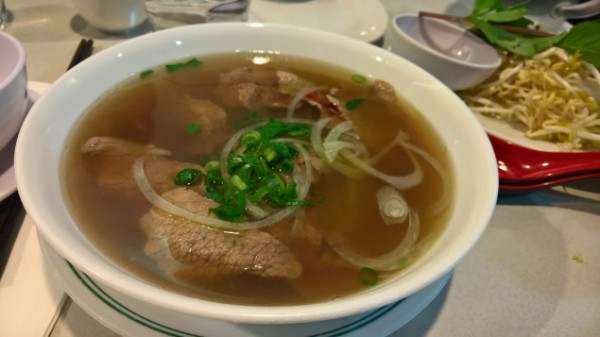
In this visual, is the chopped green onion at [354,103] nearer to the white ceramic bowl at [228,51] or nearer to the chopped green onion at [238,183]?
the white ceramic bowl at [228,51]

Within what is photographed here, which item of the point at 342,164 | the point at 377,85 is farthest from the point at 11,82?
the point at 377,85

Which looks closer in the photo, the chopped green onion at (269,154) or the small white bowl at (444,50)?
the chopped green onion at (269,154)

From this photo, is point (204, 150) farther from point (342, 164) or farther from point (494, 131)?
point (494, 131)

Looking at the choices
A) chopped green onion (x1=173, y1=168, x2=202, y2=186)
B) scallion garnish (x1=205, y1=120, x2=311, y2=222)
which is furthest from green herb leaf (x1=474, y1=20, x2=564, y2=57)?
chopped green onion (x1=173, y1=168, x2=202, y2=186)

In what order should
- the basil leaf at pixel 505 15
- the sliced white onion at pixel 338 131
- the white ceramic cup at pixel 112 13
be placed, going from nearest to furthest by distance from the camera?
the sliced white onion at pixel 338 131, the basil leaf at pixel 505 15, the white ceramic cup at pixel 112 13

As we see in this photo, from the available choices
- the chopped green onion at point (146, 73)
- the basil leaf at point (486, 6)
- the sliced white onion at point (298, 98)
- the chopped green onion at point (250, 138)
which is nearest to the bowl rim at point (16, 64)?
the chopped green onion at point (146, 73)

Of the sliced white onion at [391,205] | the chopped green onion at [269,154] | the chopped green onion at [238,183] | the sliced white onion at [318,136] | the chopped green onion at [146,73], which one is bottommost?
the sliced white onion at [391,205]
